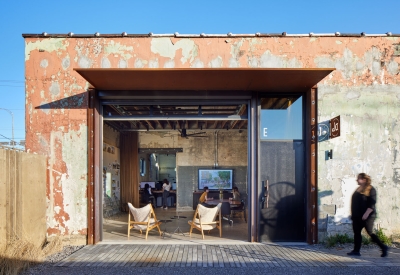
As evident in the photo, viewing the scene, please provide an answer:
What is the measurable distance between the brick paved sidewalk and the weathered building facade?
0.84 meters

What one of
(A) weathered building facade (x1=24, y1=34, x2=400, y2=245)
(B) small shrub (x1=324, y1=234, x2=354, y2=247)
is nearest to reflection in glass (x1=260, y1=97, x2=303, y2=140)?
(A) weathered building facade (x1=24, y1=34, x2=400, y2=245)

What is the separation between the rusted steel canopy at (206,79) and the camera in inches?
213

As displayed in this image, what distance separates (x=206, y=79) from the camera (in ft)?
19.2

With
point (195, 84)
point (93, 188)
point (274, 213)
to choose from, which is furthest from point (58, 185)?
point (274, 213)

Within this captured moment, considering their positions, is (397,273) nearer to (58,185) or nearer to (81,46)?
(58,185)

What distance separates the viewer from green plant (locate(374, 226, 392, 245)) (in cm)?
602

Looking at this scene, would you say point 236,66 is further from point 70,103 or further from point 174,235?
point 174,235

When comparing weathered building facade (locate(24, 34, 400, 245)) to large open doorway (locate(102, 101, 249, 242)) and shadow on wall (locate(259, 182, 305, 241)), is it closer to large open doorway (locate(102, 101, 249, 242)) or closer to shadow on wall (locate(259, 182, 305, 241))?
shadow on wall (locate(259, 182, 305, 241))

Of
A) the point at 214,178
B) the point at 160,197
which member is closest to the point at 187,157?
the point at 214,178

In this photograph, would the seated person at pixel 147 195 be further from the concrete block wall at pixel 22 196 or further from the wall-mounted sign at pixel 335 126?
the wall-mounted sign at pixel 335 126

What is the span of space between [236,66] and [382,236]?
413 cm

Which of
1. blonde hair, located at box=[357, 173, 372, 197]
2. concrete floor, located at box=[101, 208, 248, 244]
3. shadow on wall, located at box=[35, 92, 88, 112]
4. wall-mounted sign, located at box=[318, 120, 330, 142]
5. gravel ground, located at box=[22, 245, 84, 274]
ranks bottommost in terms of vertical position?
concrete floor, located at box=[101, 208, 248, 244]

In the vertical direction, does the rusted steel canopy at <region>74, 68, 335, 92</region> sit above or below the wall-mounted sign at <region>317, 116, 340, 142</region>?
above

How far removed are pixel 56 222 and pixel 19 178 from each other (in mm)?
1337
